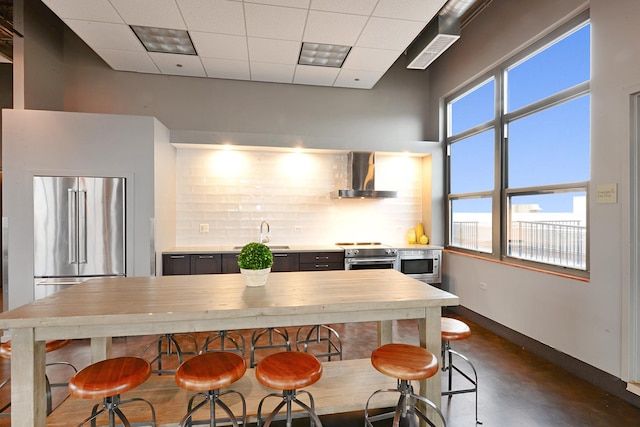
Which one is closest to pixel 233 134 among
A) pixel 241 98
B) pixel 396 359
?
pixel 241 98

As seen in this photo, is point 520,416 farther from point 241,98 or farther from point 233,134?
point 241,98

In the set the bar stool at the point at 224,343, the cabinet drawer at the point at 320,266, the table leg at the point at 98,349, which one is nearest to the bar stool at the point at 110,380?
the table leg at the point at 98,349

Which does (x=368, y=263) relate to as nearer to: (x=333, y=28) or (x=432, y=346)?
(x=432, y=346)

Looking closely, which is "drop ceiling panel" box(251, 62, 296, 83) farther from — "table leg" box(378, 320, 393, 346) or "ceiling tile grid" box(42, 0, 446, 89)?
"table leg" box(378, 320, 393, 346)

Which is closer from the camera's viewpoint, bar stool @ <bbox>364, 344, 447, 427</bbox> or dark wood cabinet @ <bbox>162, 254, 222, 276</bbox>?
bar stool @ <bbox>364, 344, 447, 427</bbox>

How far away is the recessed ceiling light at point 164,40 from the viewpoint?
11.4ft

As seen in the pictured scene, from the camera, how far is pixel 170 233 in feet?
14.4

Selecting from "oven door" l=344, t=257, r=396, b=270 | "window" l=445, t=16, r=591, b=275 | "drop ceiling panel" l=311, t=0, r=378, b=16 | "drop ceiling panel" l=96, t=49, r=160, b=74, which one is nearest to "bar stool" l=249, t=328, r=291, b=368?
"oven door" l=344, t=257, r=396, b=270

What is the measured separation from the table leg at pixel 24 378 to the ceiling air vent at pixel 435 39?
163 inches

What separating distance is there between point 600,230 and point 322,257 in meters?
2.97

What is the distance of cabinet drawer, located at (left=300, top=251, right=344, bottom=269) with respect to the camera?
438 centimetres

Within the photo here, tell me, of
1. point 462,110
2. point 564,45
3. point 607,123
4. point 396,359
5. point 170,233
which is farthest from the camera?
point 462,110

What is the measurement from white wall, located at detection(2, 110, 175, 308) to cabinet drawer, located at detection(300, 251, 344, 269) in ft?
6.35

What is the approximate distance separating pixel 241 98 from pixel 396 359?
4.37 m
